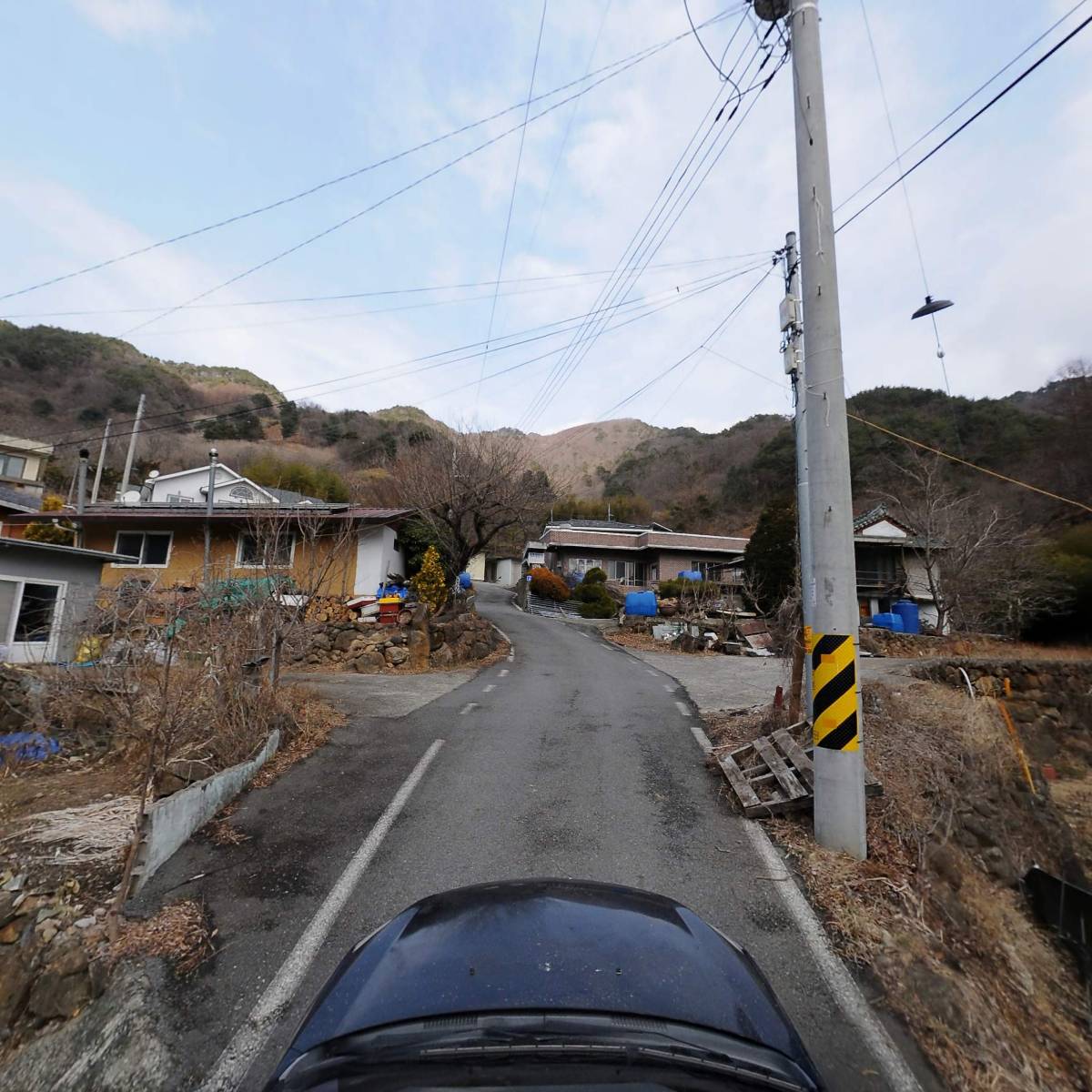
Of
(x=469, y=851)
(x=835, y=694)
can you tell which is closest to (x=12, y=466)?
(x=469, y=851)

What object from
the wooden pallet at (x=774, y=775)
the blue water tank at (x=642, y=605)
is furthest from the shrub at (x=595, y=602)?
the wooden pallet at (x=774, y=775)

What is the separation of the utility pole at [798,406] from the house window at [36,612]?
1406 centimetres

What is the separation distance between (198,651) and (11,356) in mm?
70048

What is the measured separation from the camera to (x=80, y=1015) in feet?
8.77

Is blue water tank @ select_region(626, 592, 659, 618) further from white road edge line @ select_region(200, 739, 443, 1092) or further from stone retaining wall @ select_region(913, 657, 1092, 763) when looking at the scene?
white road edge line @ select_region(200, 739, 443, 1092)

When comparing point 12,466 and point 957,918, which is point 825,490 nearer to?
point 957,918

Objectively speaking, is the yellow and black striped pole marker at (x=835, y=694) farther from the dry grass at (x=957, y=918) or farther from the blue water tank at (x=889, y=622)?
the blue water tank at (x=889, y=622)

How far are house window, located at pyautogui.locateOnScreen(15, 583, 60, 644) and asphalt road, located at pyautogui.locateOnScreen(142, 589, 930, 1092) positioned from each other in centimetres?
882

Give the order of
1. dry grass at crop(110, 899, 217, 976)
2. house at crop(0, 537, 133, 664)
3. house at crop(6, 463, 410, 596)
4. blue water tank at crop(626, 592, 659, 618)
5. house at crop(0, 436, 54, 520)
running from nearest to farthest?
dry grass at crop(110, 899, 217, 976)
house at crop(0, 537, 133, 664)
house at crop(6, 463, 410, 596)
blue water tank at crop(626, 592, 659, 618)
house at crop(0, 436, 54, 520)

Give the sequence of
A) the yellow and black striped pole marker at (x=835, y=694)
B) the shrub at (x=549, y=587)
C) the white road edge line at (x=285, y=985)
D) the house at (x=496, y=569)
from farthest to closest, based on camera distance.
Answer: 1. the house at (x=496, y=569)
2. the shrub at (x=549, y=587)
3. the yellow and black striped pole marker at (x=835, y=694)
4. the white road edge line at (x=285, y=985)

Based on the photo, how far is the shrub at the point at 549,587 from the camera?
32.0 meters

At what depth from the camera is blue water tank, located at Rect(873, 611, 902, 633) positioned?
23.0 meters

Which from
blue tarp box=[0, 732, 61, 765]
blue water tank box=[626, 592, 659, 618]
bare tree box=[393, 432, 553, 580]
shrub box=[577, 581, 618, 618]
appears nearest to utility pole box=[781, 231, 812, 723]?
blue tarp box=[0, 732, 61, 765]

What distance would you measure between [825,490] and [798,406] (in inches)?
135
